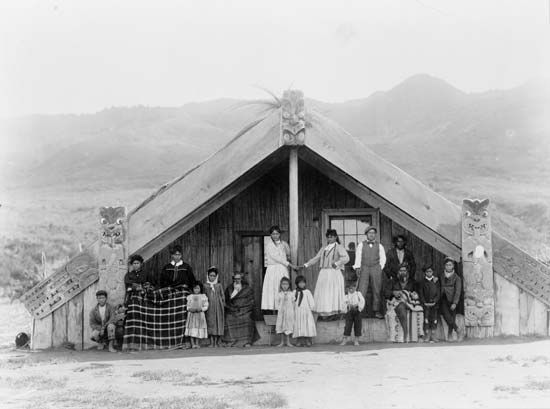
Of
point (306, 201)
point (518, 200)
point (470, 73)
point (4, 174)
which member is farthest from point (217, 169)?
point (470, 73)

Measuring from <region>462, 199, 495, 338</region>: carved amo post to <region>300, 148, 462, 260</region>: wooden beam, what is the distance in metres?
0.33

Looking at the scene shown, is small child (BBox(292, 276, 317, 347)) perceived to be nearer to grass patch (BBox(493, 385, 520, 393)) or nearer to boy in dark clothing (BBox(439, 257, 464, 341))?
boy in dark clothing (BBox(439, 257, 464, 341))

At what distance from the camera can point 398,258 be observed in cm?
1105

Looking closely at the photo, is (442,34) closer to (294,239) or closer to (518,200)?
(518,200)

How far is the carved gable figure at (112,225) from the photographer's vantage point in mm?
10375

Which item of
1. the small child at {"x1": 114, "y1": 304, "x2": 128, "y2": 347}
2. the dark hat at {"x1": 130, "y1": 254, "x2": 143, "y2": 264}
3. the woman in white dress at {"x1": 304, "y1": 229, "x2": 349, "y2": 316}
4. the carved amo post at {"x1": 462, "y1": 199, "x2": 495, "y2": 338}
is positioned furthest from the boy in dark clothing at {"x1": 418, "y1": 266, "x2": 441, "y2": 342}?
the small child at {"x1": 114, "y1": 304, "x2": 128, "y2": 347}

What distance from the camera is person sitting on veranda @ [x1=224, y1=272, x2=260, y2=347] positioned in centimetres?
1062

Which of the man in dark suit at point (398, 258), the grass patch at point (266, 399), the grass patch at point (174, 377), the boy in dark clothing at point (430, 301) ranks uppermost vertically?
the man in dark suit at point (398, 258)

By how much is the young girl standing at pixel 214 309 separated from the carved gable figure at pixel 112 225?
4.50 ft

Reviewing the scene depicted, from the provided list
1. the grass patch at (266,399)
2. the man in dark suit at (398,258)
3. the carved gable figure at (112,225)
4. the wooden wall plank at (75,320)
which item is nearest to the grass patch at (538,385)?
the grass patch at (266,399)

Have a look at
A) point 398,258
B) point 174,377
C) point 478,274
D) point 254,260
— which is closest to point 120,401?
point 174,377

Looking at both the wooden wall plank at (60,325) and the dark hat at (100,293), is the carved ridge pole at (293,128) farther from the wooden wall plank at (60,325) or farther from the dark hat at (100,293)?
the wooden wall plank at (60,325)

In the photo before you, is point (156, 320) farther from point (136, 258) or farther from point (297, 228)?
point (297, 228)

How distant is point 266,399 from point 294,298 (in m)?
3.83
